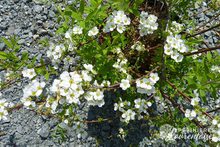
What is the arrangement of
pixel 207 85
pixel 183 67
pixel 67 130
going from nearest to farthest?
1. pixel 207 85
2. pixel 183 67
3. pixel 67 130

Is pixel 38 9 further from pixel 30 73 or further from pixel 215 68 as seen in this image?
pixel 215 68

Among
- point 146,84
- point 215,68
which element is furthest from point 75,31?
point 215,68

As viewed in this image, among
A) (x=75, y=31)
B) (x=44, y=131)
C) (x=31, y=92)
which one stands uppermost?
(x=75, y=31)

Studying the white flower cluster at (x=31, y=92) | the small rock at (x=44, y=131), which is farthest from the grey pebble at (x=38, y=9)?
the white flower cluster at (x=31, y=92)

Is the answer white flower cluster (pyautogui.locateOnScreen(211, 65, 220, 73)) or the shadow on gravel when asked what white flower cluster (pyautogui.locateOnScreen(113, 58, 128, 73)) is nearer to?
white flower cluster (pyautogui.locateOnScreen(211, 65, 220, 73))

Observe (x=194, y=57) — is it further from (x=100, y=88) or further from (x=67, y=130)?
(x=67, y=130)

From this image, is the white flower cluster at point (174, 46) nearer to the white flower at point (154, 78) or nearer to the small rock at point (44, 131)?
the white flower at point (154, 78)

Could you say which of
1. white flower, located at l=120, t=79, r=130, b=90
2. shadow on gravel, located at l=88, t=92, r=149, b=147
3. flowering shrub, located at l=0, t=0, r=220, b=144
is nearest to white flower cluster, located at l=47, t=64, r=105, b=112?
flowering shrub, located at l=0, t=0, r=220, b=144

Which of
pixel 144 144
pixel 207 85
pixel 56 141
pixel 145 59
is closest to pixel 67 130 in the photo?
pixel 56 141
